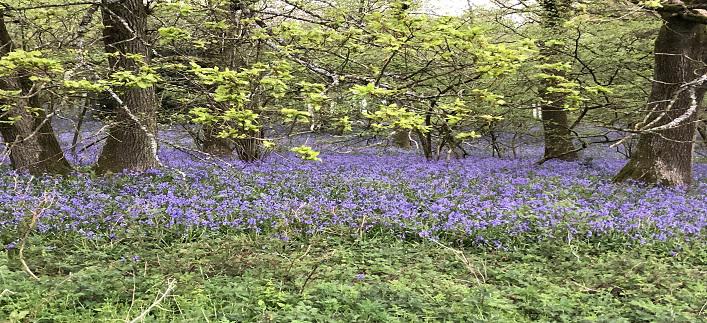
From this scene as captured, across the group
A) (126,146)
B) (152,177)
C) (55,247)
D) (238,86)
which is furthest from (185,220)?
(126,146)

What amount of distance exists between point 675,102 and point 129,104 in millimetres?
8815

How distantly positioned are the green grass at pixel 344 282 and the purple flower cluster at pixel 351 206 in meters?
0.32

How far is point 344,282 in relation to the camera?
475 cm


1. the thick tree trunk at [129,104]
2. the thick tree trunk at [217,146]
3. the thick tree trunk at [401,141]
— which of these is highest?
the thick tree trunk at [129,104]

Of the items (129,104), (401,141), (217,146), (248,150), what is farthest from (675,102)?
(401,141)

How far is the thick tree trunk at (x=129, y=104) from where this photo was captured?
24.6 feet

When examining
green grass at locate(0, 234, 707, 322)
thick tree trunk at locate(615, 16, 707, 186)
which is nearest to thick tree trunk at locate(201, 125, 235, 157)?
green grass at locate(0, 234, 707, 322)

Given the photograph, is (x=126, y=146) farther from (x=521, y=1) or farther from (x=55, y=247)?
(x=521, y=1)

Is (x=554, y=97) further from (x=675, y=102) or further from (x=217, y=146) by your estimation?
(x=217, y=146)

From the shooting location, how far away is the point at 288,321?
3834 mm

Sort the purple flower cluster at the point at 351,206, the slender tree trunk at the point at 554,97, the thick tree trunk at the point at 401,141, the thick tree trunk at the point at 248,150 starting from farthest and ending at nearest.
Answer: the thick tree trunk at the point at 401,141 < the thick tree trunk at the point at 248,150 < the slender tree trunk at the point at 554,97 < the purple flower cluster at the point at 351,206

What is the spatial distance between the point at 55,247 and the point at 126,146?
397cm

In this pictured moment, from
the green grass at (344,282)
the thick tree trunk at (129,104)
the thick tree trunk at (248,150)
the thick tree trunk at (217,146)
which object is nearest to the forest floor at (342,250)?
the green grass at (344,282)

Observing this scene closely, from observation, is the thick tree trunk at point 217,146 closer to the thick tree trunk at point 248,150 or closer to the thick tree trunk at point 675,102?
the thick tree trunk at point 248,150
